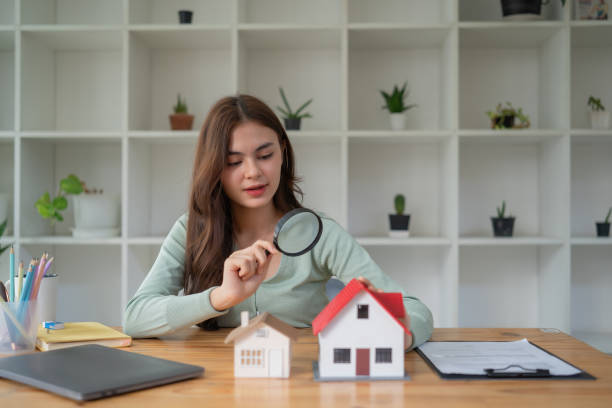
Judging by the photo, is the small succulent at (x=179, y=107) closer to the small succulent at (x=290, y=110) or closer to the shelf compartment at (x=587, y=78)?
the small succulent at (x=290, y=110)

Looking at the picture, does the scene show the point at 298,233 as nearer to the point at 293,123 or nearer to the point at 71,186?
the point at 293,123

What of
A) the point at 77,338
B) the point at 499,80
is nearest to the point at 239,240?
the point at 77,338

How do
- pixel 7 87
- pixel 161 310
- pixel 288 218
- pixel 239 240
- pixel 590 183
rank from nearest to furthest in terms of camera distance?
1. pixel 288 218
2. pixel 161 310
3. pixel 239 240
4. pixel 590 183
5. pixel 7 87

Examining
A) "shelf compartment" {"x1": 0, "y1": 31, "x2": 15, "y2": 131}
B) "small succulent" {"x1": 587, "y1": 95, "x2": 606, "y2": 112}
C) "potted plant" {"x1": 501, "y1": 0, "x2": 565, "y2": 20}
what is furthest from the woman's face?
"shelf compartment" {"x1": 0, "y1": 31, "x2": 15, "y2": 131}

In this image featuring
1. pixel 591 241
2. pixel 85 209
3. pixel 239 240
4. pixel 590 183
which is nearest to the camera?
pixel 239 240

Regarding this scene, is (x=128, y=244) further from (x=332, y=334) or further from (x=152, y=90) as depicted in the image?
(x=332, y=334)

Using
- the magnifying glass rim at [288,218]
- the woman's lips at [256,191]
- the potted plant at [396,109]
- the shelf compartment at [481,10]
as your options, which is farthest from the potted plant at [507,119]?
the magnifying glass rim at [288,218]

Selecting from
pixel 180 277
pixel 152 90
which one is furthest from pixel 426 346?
pixel 152 90

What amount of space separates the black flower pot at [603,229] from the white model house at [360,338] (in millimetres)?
2112

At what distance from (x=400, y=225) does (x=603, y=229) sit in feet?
3.18

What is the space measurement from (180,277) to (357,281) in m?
0.72

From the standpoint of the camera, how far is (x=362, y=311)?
0.91 meters

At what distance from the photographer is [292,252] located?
41.7 inches

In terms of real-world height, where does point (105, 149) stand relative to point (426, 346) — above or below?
above
